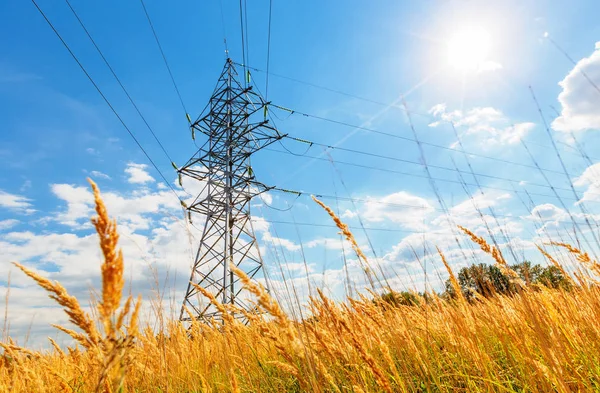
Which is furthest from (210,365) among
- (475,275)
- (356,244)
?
(475,275)

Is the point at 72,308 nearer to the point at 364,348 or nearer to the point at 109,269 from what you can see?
the point at 109,269

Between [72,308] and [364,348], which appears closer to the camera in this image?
[72,308]

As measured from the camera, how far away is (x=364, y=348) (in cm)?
121

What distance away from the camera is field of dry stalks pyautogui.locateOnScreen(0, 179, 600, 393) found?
841 mm

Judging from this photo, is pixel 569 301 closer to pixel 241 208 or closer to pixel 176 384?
pixel 176 384

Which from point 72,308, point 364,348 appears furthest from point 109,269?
point 364,348

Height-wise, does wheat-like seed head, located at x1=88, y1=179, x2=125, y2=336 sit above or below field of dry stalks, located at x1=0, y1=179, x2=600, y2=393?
above

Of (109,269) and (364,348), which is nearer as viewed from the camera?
(109,269)

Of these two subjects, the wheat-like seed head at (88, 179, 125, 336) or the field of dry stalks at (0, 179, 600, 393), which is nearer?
the wheat-like seed head at (88, 179, 125, 336)

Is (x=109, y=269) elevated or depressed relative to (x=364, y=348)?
elevated

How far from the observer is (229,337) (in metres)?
3.72

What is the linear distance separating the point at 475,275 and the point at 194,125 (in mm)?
13831

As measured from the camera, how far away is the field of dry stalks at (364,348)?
841 mm

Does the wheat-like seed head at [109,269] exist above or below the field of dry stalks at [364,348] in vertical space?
above
